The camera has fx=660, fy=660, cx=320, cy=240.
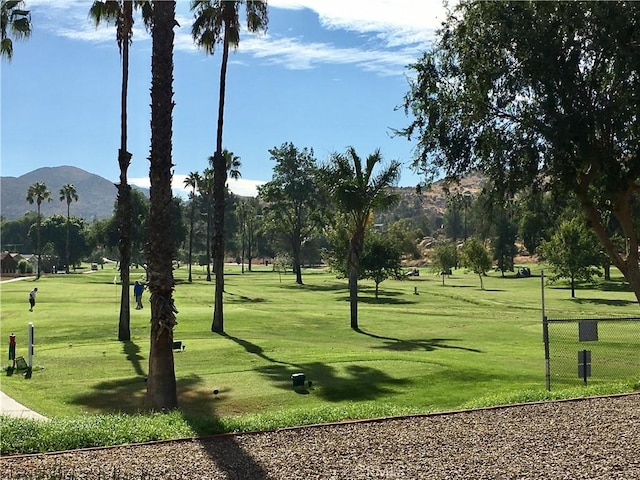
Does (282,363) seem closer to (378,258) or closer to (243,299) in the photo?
(243,299)

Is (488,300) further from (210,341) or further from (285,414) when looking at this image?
(285,414)

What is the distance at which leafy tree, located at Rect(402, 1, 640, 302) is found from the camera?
619 inches

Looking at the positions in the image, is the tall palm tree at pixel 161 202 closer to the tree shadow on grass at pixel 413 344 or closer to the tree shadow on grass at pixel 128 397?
the tree shadow on grass at pixel 128 397

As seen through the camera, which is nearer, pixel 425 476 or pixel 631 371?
pixel 425 476

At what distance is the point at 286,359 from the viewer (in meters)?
20.7

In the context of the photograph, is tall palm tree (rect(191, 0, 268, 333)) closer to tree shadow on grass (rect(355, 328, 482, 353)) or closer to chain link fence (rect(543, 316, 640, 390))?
tree shadow on grass (rect(355, 328, 482, 353))

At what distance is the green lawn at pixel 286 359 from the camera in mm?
14781

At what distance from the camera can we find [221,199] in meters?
30.7

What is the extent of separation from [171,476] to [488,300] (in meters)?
49.4

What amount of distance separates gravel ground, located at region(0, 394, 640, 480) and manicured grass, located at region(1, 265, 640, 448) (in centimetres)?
94

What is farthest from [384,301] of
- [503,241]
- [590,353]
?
A: [503,241]

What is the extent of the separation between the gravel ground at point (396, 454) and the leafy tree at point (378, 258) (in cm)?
4654

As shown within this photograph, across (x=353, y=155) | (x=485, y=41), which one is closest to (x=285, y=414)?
(x=485, y=41)

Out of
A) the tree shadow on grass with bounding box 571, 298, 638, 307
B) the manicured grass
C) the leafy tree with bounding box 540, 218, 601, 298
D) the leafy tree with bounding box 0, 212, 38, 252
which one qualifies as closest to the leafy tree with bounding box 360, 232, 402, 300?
the tree shadow on grass with bounding box 571, 298, 638, 307
